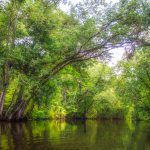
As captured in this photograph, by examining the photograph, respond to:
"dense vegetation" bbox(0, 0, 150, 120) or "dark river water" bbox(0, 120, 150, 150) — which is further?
"dense vegetation" bbox(0, 0, 150, 120)

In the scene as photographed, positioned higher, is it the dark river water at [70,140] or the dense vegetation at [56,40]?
the dense vegetation at [56,40]

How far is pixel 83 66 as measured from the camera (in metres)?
28.0

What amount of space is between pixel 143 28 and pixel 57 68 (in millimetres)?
8180

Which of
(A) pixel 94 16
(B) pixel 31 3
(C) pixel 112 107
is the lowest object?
(C) pixel 112 107

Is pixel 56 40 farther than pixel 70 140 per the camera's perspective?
Yes

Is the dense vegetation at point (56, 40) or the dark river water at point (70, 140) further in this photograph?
the dense vegetation at point (56, 40)

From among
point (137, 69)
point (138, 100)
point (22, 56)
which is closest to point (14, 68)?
point (22, 56)

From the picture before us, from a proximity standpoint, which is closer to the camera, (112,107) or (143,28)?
(143,28)

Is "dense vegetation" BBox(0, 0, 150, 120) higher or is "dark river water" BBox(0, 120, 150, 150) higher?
"dense vegetation" BBox(0, 0, 150, 120)

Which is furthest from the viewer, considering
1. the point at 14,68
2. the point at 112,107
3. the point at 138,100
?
the point at 112,107

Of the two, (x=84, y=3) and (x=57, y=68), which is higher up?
(x=84, y=3)

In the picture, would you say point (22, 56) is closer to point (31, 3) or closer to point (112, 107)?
point (31, 3)

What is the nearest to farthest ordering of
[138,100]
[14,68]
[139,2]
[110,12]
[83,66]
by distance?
[139,2] < [110,12] < [14,68] < [83,66] < [138,100]

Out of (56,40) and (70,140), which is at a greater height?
(56,40)
